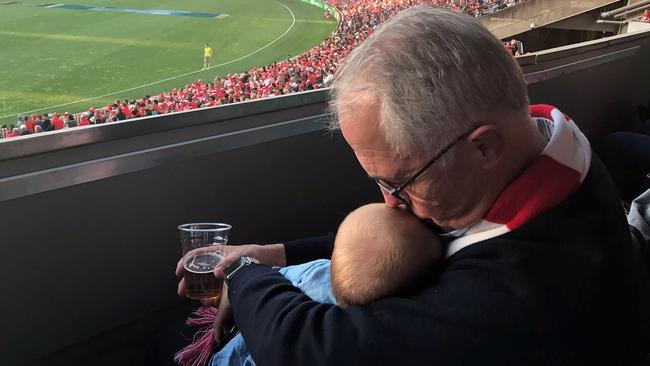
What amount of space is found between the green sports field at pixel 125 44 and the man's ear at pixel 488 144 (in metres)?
Result: 2.09

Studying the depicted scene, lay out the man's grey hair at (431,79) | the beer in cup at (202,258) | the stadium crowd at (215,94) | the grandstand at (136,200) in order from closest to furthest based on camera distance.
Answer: the man's grey hair at (431,79) < the beer in cup at (202,258) < the grandstand at (136,200) < the stadium crowd at (215,94)

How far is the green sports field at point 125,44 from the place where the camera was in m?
3.28

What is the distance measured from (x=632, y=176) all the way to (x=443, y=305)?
2.25m

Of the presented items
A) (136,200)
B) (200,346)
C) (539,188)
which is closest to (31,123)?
(136,200)

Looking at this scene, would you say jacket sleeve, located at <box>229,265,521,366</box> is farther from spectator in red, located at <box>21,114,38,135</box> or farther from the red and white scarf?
spectator in red, located at <box>21,114,38,135</box>

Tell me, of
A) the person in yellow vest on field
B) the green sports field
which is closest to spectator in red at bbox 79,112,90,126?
the green sports field

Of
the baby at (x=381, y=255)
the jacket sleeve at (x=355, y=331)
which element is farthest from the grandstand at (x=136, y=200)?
the jacket sleeve at (x=355, y=331)

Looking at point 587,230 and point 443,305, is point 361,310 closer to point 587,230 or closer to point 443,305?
point 443,305

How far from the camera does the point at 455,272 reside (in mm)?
988

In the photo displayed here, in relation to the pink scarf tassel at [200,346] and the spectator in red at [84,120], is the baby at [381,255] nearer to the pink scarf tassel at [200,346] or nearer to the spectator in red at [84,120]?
the pink scarf tassel at [200,346]

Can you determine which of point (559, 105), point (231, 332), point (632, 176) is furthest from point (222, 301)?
point (559, 105)

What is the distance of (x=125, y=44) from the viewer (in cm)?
472

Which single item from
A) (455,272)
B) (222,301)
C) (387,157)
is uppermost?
(387,157)

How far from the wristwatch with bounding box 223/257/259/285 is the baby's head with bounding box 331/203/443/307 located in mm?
249
